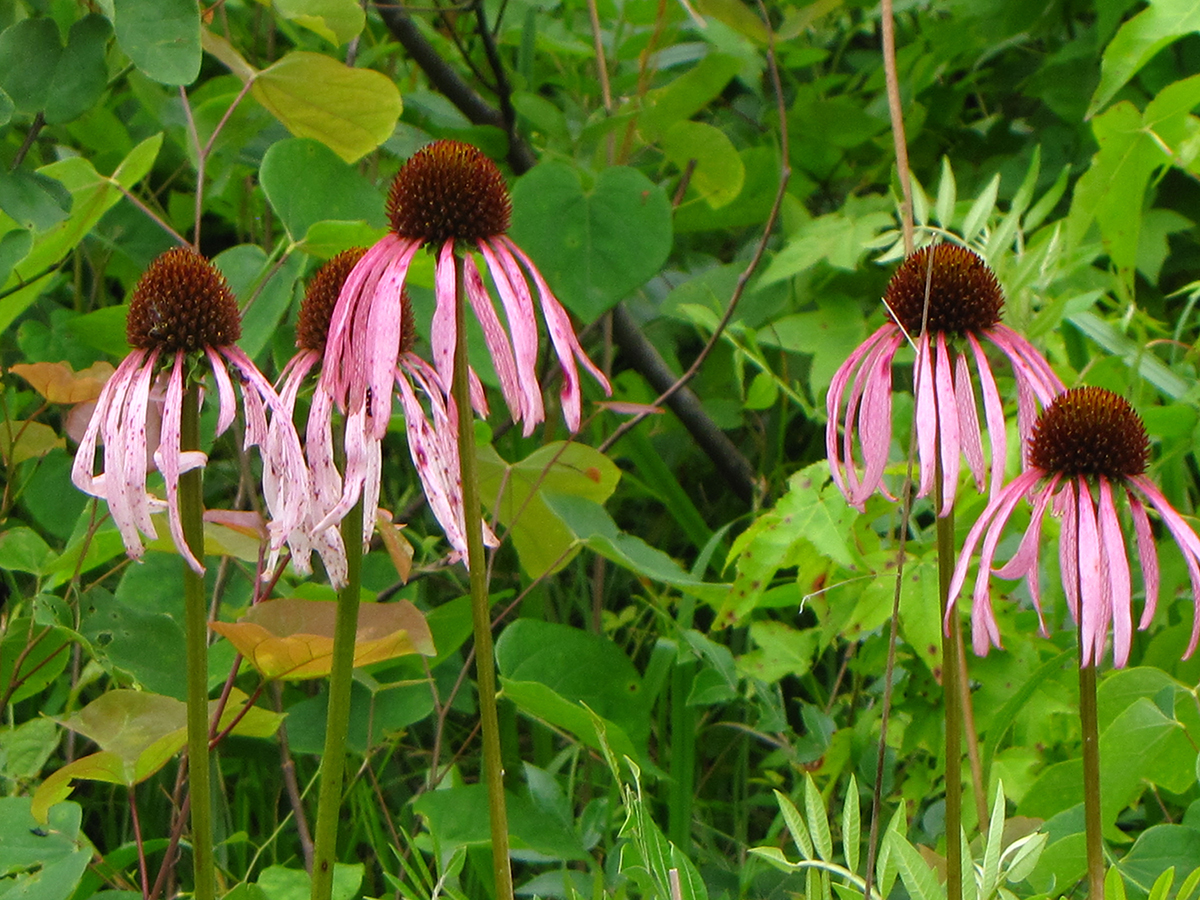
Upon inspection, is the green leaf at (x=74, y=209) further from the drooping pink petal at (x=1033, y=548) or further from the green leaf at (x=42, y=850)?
the drooping pink petal at (x=1033, y=548)

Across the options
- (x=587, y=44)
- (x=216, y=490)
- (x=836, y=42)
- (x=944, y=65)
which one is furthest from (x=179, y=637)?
(x=836, y=42)

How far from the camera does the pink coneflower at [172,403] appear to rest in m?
0.55

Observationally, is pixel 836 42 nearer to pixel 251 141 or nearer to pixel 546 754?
pixel 251 141

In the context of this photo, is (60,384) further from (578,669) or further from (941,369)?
(941,369)

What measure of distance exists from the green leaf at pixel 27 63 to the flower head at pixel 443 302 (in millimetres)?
270

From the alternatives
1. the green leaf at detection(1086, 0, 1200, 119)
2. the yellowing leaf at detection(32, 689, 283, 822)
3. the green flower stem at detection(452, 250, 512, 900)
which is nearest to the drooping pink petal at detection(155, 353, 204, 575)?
the green flower stem at detection(452, 250, 512, 900)

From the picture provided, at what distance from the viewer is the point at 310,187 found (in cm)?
96

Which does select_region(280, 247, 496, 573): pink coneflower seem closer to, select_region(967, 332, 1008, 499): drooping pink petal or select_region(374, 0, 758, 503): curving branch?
select_region(967, 332, 1008, 499): drooping pink petal

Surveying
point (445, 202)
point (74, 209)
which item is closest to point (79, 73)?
point (74, 209)

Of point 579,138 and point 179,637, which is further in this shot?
point 579,138

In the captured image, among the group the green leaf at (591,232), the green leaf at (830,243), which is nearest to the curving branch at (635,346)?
the green leaf at (830,243)

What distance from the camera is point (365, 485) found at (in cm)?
58

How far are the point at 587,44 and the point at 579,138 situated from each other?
0.31 m

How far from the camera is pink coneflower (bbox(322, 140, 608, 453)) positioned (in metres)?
0.54
